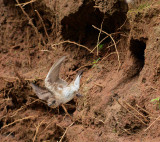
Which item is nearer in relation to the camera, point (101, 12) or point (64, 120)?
point (101, 12)

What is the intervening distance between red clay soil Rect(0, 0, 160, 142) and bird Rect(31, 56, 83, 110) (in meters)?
0.19

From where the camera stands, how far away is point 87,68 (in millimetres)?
4613

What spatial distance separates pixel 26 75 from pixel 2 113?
90cm

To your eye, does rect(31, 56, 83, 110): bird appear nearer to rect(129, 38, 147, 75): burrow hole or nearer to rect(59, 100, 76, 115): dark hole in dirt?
rect(59, 100, 76, 115): dark hole in dirt

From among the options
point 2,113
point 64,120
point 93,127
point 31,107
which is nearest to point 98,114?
point 93,127

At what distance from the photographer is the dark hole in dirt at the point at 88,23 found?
4262 mm

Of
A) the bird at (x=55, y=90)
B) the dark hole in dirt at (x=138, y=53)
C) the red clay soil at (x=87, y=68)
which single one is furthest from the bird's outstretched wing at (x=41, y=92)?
the dark hole in dirt at (x=138, y=53)

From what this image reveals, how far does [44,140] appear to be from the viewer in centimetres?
473

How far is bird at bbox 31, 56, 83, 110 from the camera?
12.5 feet

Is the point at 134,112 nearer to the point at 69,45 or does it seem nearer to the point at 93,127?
the point at 93,127

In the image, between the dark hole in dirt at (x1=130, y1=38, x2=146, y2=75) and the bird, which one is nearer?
the dark hole in dirt at (x1=130, y1=38, x2=146, y2=75)

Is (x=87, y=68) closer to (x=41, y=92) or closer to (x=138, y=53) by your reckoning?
(x=41, y=92)

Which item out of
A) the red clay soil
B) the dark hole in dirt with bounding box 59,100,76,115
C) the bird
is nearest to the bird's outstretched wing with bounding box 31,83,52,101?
the bird

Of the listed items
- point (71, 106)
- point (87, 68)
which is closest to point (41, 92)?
point (71, 106)
